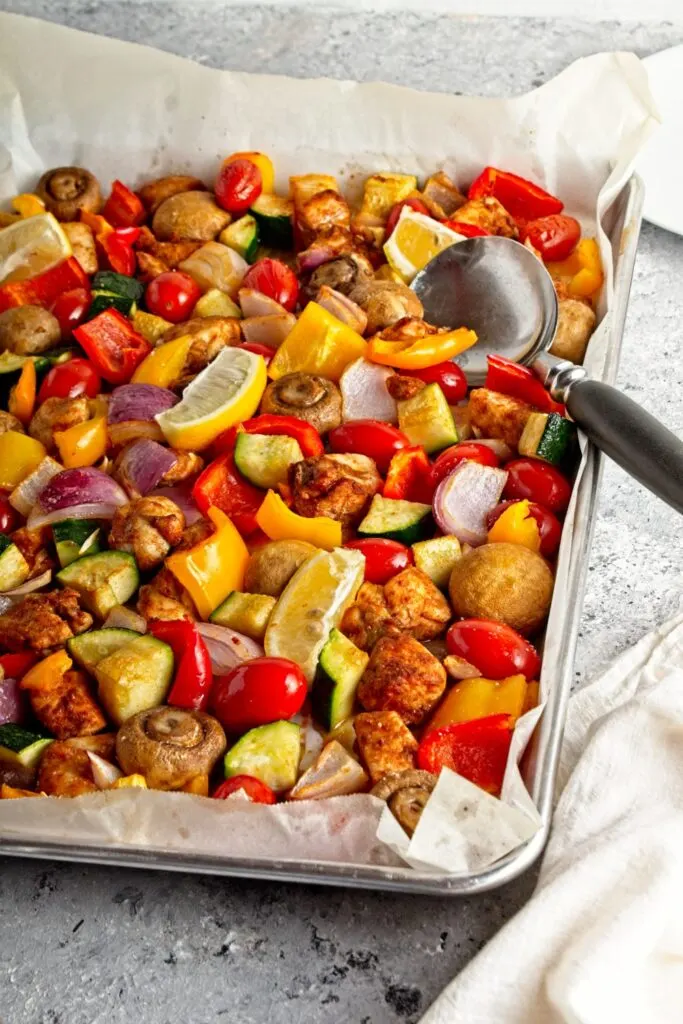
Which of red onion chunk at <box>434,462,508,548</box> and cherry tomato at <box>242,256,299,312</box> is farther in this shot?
cherry tomato at <box>242,256,299,312</box>

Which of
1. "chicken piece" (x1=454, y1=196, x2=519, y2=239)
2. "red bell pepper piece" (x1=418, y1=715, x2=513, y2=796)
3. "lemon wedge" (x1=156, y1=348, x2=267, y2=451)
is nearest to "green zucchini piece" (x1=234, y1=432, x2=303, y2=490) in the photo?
"lemon wedge" (x1=156, y1=348, x2=267, y2=451)

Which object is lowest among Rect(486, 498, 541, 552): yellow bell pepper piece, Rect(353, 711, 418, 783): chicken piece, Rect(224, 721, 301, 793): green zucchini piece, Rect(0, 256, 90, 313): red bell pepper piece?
Rect(0, 256, 90, 313): red bell pepper piece

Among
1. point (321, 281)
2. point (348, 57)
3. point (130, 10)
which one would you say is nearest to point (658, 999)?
point (321, 281)

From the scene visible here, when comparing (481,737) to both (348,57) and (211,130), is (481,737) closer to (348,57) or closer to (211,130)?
(211,130)

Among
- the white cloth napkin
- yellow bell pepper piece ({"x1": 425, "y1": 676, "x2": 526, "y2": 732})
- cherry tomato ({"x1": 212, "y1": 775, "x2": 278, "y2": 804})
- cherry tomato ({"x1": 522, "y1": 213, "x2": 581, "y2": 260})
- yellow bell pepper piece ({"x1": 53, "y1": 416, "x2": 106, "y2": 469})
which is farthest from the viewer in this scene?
cherry tomato ({"x1": 522, "y1": 213, "x2": 581, "y2": 260})

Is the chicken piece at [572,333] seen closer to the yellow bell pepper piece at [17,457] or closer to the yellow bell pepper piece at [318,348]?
the yellow bell pepper piece at [318,348]

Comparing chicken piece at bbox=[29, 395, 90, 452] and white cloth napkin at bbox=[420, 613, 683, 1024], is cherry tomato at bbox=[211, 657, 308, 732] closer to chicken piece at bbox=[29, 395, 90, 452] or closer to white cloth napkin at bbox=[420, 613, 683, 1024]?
white cloth napkin at bbox=[420, 613, 683, 1024]

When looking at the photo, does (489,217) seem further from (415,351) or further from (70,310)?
(70,310)
